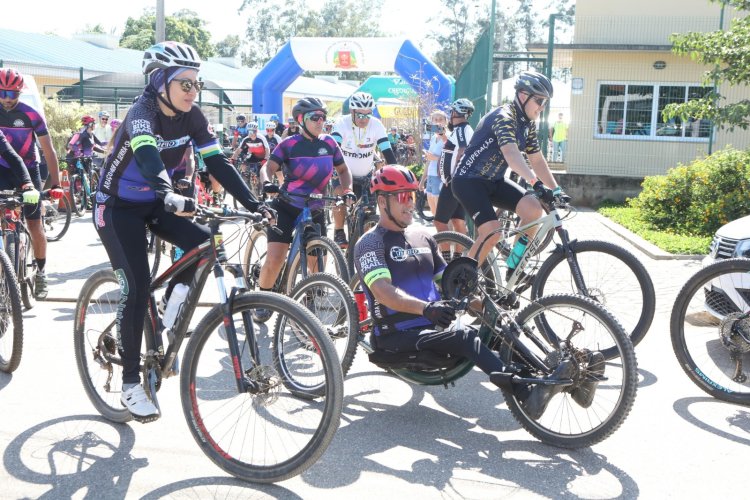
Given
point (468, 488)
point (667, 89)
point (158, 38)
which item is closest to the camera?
point (468, 488)

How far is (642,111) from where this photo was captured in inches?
816

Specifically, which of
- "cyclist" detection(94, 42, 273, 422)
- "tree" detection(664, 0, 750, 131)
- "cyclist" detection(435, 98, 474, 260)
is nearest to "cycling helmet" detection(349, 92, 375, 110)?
"cyclist" detection(435, 98, 474, 260)

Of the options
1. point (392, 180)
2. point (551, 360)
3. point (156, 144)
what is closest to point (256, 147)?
point (392, 180)

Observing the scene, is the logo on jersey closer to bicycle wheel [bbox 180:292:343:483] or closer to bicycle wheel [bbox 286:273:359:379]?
bicycle wheel [bbox 286:273:359:379]

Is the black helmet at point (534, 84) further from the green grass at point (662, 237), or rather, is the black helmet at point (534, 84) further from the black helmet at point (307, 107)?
the green grass at point (662, 237)

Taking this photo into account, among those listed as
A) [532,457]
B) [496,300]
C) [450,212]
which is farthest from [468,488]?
[450,212]

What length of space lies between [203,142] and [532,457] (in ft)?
7.98

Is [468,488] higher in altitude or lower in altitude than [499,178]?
lower

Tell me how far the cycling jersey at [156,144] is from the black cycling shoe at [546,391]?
2131 mm

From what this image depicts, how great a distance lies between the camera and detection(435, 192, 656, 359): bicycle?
5973mm

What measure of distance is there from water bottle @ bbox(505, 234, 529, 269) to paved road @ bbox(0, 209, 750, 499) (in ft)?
3.60

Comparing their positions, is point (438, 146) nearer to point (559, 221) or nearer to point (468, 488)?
point (559, 221)

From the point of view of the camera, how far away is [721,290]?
5.40m

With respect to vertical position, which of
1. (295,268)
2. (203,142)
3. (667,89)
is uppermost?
(667,89)
